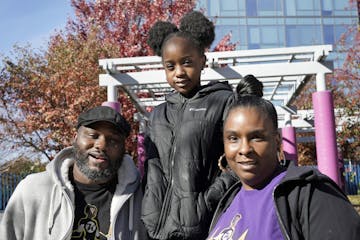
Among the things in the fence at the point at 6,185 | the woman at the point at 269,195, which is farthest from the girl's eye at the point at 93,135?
the fence at the point at 6,185

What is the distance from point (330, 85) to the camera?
57.5 feet

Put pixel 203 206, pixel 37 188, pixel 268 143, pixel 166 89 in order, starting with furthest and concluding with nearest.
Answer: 1. pixel 166 89
2. pixel 37 188
3. pixel 203 206
4. pixel 268 143

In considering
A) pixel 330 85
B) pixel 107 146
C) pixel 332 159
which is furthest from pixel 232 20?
pixel 107 146

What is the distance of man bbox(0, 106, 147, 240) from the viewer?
2.34 m

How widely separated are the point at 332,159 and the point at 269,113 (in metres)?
5.01

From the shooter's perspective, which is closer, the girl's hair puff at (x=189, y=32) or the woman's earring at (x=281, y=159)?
the woman's earring at (x=281, y=159)

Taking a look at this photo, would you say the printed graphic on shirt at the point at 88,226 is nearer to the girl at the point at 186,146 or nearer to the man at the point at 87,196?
the man at the point at 87,196

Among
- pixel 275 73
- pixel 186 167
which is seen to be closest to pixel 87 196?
pixel 186 167

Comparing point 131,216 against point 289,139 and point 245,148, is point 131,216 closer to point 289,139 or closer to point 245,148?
point 245,148

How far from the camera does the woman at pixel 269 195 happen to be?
127 centimetres

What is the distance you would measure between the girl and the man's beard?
9.8 inches

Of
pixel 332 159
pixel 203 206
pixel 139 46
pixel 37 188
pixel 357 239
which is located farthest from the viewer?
pixel 139 46

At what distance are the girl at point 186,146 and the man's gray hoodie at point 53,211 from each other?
244mm

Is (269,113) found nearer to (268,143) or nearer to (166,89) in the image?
(268,143)
